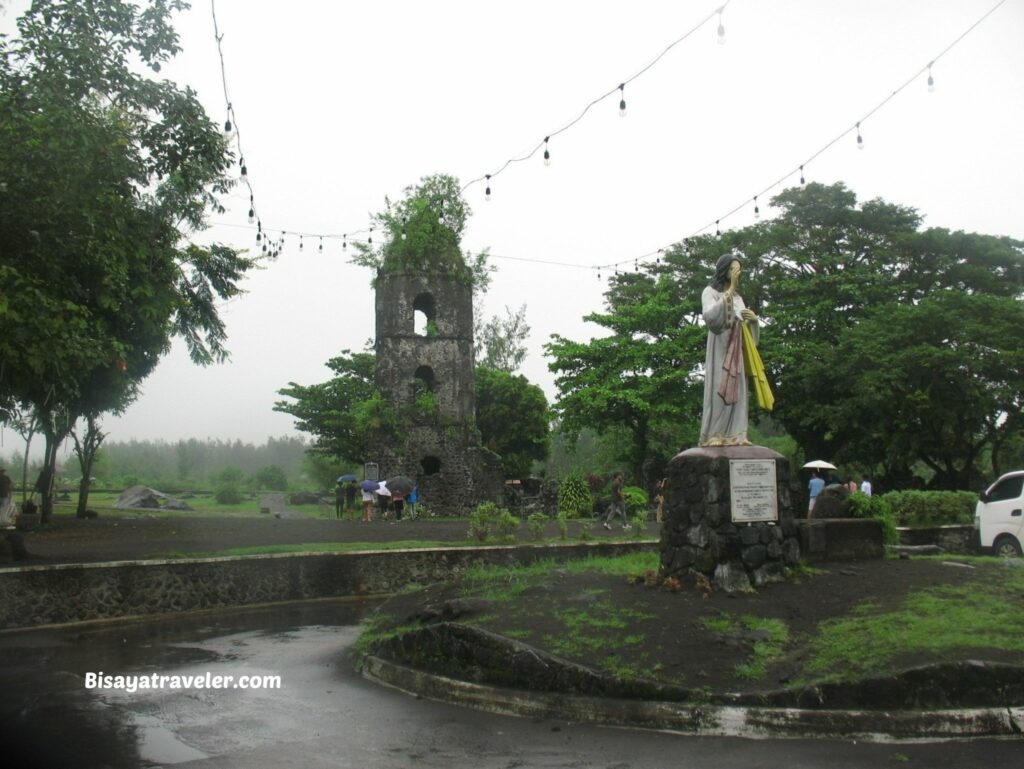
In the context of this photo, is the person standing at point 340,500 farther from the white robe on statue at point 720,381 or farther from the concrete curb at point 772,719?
the concrete curb at point 772,719

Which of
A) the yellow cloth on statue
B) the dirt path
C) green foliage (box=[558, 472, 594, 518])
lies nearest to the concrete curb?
the yellow cloth on statue

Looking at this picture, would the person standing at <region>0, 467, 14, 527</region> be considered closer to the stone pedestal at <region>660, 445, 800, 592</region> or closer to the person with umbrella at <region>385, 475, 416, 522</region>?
the person with umbrella at <region>385, 475, 416, 522</region>

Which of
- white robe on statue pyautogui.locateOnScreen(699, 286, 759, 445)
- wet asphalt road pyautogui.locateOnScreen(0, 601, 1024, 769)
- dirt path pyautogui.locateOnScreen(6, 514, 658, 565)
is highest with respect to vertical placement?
white robe on statue pyautogui.locateOnScreen(699, 286, 759, 445)

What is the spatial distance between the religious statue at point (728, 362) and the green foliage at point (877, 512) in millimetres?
2181

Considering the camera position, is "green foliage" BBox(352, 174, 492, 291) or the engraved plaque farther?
"green foliage" BBox(352, 174, 492, 291)

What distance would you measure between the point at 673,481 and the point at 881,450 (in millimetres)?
26022

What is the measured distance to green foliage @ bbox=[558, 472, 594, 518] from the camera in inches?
1147

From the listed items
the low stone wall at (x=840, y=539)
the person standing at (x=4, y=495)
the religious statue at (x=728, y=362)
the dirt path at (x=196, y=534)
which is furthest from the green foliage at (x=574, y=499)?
the religious statue at (x=728, y=362)

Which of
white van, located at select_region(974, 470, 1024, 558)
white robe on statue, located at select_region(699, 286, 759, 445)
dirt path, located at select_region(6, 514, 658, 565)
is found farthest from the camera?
dirt path, located at select_region(6, 514, 658, 565)

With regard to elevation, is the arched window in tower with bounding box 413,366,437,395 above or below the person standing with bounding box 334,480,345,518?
above

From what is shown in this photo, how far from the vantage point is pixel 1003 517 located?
15602 mm

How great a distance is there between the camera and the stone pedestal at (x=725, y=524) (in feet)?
30.3

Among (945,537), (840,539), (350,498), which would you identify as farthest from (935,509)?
(350,498)

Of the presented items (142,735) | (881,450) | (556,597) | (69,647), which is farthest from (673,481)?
(881,450)
